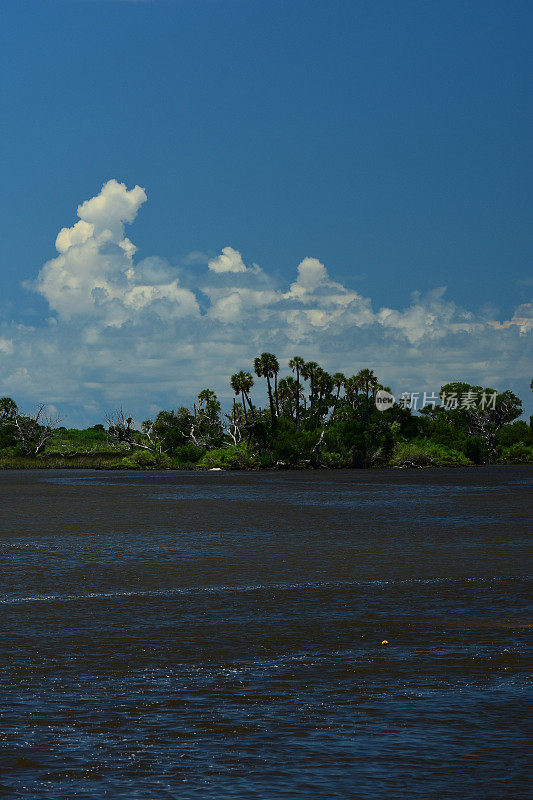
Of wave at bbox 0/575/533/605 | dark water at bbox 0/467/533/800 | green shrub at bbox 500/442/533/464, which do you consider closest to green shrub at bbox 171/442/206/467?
green shrub at bbox 500/442/533/464

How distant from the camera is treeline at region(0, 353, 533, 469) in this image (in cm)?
12156

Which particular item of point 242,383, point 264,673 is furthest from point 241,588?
point 242,383

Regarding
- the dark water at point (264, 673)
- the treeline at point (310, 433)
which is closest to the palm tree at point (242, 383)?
the treeline at point (310, 433)

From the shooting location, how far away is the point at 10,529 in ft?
113

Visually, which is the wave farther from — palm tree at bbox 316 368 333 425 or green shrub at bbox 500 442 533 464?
green shrub at bbox 500 442 533 464

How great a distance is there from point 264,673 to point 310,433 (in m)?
109

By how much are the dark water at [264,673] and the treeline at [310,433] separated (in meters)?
94.3

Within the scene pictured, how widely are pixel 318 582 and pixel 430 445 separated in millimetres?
116879

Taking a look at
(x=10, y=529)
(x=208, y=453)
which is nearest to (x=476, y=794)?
(x=10, y=529)

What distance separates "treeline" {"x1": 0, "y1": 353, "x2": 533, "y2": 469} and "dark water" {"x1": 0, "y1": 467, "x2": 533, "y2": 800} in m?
94.3

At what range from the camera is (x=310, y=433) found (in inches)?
4700

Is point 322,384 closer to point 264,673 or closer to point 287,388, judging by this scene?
point 287,388

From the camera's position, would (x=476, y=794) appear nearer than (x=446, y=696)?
Yes

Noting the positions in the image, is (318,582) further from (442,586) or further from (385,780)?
(385,780)
